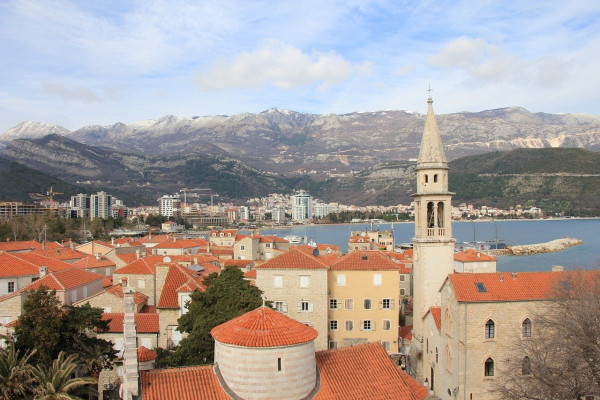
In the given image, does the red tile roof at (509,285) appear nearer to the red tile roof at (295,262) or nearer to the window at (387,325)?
the red tile roof at (295,262)

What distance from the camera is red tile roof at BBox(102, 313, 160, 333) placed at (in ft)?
83.5

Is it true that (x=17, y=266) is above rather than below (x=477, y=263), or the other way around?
above

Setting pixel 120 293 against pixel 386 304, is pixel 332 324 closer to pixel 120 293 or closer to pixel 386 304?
pixel 386 304

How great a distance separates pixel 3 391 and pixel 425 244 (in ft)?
62.6

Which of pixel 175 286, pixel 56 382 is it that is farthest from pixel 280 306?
pixel 56 382

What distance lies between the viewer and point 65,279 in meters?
29.1

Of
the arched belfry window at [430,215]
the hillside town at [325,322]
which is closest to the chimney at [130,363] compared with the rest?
the hillside town at [325,322]

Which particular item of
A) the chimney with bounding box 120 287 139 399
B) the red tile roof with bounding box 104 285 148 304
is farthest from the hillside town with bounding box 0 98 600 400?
the red tile roof with bounding box 104 285 148 304

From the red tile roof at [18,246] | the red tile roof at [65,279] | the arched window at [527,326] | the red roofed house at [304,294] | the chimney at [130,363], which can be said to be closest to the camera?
the chimney at [130,363]

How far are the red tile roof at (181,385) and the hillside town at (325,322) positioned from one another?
0.03m

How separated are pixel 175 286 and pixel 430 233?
14142 millimetres

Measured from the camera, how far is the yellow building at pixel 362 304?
29734mm

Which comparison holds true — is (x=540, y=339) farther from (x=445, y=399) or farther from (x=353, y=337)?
(x=353, y=337)

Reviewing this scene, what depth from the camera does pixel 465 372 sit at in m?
21.3
